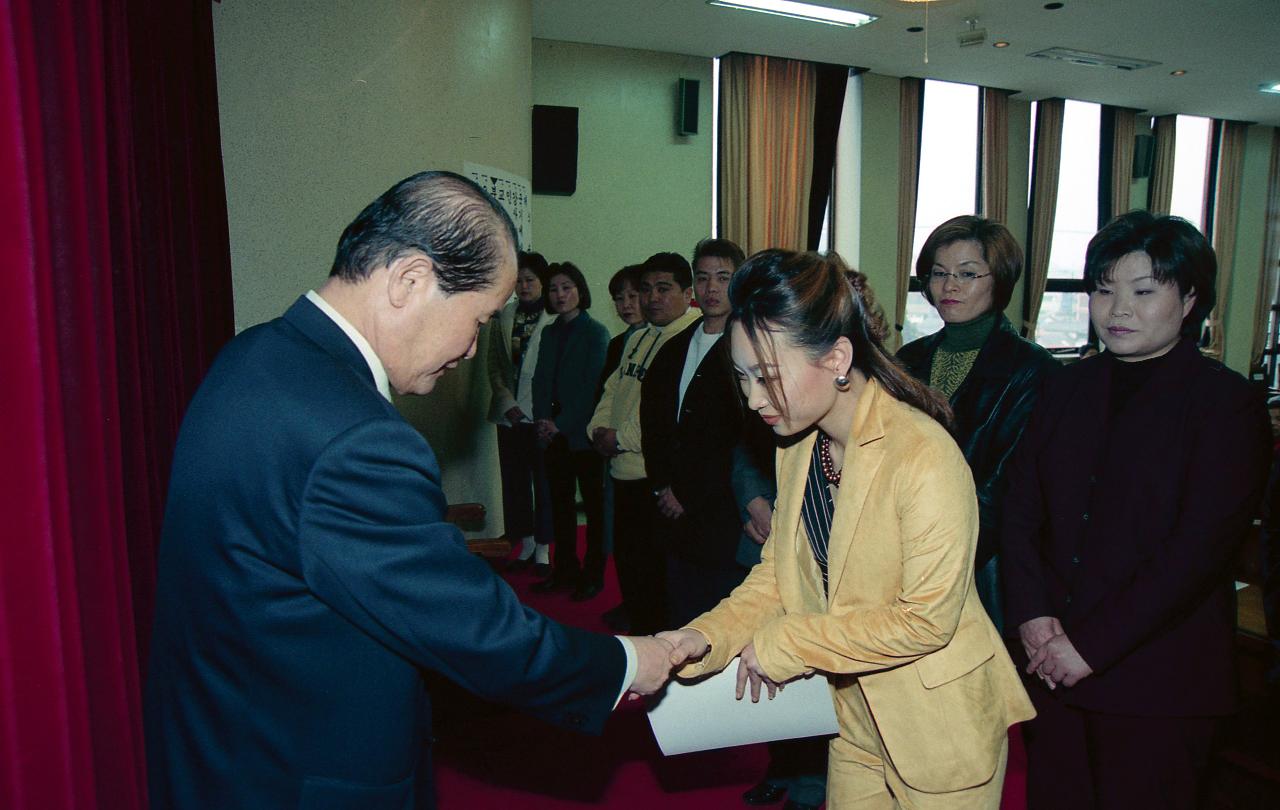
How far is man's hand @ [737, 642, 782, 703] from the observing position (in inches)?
55.9

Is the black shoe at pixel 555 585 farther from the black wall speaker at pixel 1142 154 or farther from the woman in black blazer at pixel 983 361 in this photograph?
the black wall speaker at pixel 1142 154

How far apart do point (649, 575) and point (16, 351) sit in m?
2.66

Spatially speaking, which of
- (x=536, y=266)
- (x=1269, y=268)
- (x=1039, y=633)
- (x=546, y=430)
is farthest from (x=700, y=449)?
(x=1269, y=268)

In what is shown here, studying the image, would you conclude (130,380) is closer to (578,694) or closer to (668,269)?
(578,694)

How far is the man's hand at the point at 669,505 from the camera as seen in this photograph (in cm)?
290

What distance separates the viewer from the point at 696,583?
2.76 m

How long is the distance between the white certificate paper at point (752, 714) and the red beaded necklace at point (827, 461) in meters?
0.36

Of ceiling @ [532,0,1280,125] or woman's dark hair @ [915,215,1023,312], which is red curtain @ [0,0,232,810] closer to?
woman's dark hair @ [915,215,1023,312]

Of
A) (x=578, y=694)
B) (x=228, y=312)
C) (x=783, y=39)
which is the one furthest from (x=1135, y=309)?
(x=783, y=39)

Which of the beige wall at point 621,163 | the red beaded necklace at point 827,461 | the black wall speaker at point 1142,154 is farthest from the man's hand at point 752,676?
the black wall speaker at point 1142,154

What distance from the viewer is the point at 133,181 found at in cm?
165

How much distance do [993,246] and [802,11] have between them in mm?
4412

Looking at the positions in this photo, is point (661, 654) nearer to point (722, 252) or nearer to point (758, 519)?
point (758, 519)

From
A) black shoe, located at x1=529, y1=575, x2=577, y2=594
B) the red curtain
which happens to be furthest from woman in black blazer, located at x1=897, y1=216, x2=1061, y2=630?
black shoe, located at x1=529, y1=575, x2=577, y2=594
